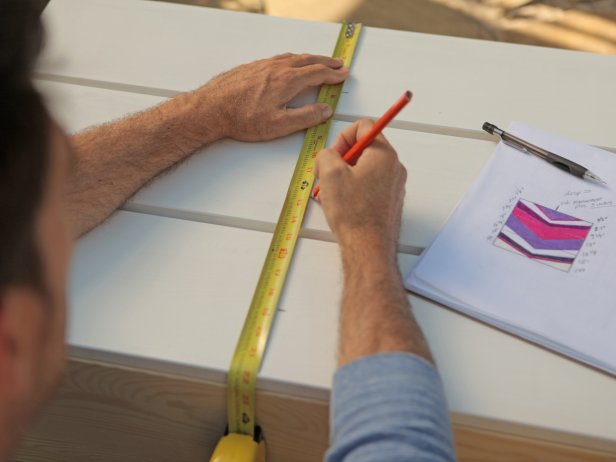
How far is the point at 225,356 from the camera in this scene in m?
0.93

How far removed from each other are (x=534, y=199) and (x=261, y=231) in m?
0.42

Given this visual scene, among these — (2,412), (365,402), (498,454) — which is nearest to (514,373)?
(498,454)

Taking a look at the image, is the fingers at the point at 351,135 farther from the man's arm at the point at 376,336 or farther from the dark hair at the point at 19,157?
the dark hair at the point at 19,157

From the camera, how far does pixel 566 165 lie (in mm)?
1148

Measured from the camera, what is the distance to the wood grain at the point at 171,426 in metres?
0.91

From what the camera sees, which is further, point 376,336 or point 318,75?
point 318,75

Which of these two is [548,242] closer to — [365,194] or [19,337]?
[365,194]

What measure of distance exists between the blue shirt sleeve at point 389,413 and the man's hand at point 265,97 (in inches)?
19.2

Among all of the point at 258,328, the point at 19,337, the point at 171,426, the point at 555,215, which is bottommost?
the point at 171,426

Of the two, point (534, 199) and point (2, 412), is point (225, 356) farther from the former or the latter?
point (534, 199)

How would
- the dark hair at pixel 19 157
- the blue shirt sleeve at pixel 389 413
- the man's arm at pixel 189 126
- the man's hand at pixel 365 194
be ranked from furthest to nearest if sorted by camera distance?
the man's arm at pixel 189 126
the man's hand at pixel 365 194
the blue shirt sleeve at pixel 389 413
the dark hair at pixel 19 157

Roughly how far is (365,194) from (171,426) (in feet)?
1.42

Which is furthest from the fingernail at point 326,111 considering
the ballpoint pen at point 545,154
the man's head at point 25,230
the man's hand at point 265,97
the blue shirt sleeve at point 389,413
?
the man's head at point 25,230

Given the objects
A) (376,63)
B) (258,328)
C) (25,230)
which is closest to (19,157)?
(25,230)
